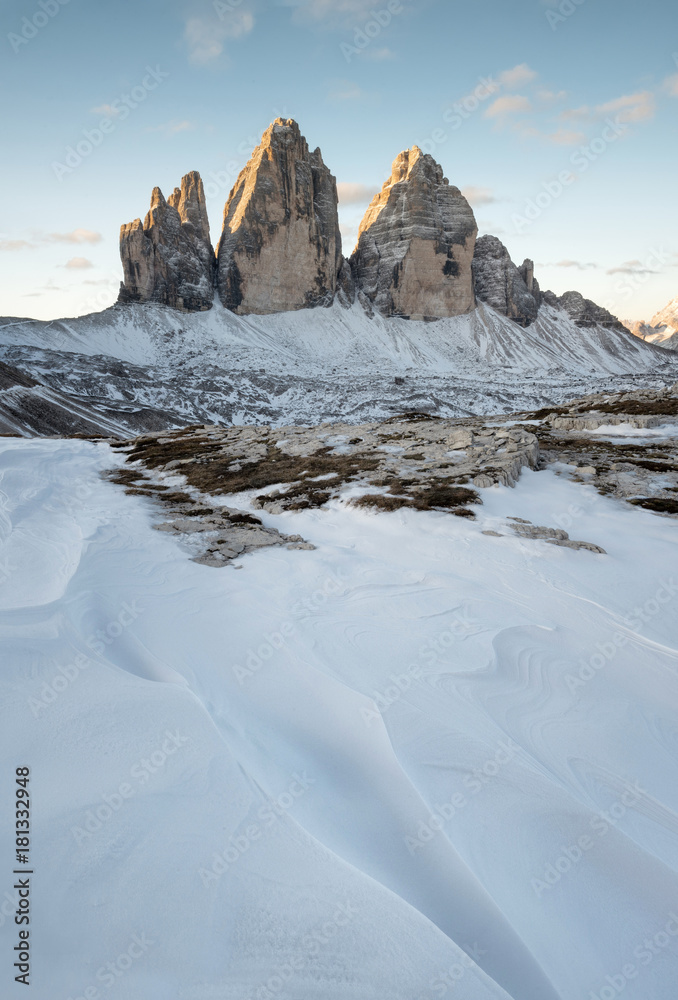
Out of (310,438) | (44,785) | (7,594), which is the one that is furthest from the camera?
(310,438)

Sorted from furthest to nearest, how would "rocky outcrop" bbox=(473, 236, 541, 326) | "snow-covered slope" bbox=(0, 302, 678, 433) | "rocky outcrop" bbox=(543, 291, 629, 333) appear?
"rocky outcrop" bbox=(543, 291, 629, 333)
"rocky outcrop" bbox=(473, 236, 541, 326)
"snow-covered slope" bbox=(0, 302, 678, 433)

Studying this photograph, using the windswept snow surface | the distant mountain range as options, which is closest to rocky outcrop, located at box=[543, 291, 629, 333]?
the distant mountain range

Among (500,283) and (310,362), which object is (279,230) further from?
(500,283)

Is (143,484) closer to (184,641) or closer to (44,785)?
(184,641)

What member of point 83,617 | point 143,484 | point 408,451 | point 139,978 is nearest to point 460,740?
point 139,978

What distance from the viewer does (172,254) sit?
13612 centimetres

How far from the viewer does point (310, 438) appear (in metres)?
24.7

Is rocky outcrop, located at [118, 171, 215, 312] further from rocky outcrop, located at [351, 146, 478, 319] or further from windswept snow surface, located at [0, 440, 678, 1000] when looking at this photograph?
windswept snow surface, located at [0, 440, 678, 1000]

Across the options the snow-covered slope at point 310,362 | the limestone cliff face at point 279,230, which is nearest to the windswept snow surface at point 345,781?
the snow-covered slope at point 310,362

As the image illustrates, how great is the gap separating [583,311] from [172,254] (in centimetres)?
14615

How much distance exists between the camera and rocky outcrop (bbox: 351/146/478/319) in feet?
502

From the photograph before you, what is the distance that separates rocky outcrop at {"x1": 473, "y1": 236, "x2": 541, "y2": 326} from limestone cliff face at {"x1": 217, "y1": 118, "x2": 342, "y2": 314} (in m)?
55.5

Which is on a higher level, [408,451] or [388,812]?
[408,451]

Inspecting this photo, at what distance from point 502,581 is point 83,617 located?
7.13 m
